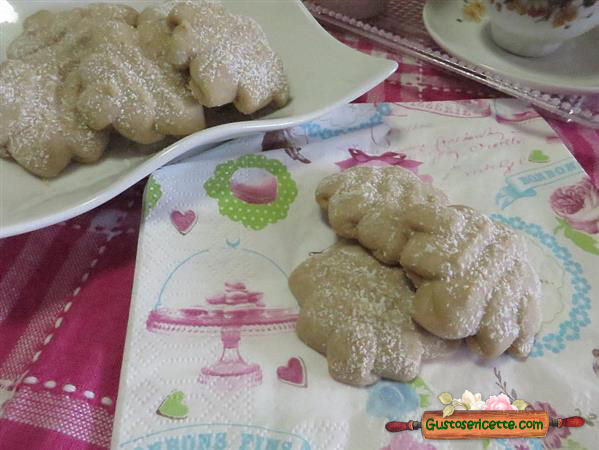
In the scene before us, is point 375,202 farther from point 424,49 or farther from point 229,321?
point 424,49

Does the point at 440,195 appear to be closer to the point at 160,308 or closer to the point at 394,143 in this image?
the point at 394,143

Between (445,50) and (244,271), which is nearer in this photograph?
(244,271)

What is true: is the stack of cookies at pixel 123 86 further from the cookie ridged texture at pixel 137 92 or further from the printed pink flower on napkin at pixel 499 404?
the printed pink flower on napkin at pixel 499 404

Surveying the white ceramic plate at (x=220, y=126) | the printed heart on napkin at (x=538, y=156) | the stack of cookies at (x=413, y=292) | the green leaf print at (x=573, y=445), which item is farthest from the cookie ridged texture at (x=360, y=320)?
the printed heart on napkin at (x=538, y=156)

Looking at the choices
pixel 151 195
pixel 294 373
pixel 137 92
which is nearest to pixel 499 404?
pixel 294 373

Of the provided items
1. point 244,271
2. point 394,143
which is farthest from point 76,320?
point 394,143
